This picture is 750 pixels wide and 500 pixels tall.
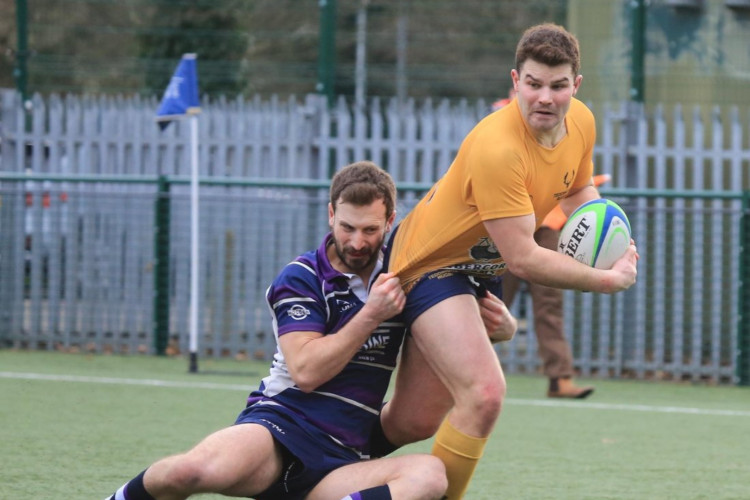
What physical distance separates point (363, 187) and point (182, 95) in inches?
232

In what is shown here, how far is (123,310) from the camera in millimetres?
11398

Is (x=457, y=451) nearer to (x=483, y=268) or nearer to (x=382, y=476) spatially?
(x=382, y=476)

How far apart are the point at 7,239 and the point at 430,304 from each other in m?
7.61

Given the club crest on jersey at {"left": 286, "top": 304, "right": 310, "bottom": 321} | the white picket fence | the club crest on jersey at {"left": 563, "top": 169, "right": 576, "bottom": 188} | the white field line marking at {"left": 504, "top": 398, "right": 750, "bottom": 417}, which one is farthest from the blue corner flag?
the club crest on jersey at {"left": 286, "top": 304, "right": 310, "bottom": 321}

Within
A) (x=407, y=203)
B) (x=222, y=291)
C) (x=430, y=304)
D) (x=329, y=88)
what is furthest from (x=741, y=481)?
(x=329, y=88)

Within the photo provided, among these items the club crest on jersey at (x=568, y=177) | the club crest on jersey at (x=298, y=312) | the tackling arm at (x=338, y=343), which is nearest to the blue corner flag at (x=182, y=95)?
the club crest on jersey at (x=568, y=177)

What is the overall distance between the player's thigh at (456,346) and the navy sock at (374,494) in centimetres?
45

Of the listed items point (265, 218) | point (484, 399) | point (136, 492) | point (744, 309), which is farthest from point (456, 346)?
point (265, 218)

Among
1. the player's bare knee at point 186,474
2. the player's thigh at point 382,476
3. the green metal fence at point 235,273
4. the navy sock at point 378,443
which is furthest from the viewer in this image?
the green metal fence at point 235,273

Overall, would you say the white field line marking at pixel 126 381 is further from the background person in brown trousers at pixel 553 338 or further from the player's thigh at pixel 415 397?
the player's thigh at pixel 415 397

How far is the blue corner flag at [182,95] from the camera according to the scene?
33.3ft

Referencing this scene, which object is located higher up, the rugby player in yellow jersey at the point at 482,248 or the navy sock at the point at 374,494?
the rugby player in yellow jersey at the point at 482,248

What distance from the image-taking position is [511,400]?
9.11m

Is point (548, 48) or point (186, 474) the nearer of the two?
point (186, 474)
